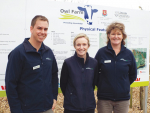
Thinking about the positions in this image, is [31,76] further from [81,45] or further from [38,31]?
[81,45]

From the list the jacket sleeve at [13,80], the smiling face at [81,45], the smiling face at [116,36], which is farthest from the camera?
the smiling face at [116,36]

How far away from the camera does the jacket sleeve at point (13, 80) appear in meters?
1.96

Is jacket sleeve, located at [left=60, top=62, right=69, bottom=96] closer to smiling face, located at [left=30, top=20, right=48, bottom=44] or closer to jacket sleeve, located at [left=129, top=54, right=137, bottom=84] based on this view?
smiling face, located at [left=30, top=20, right=48, bottom=44]

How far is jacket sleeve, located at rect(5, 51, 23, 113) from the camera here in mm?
1959

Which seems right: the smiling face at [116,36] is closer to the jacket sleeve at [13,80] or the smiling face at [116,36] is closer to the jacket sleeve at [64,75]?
the jacket sleeve at [64,75]

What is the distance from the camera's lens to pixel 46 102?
7.20ft

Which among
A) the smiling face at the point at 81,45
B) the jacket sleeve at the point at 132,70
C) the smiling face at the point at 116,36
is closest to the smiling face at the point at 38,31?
the smiling face at the point at 81,45

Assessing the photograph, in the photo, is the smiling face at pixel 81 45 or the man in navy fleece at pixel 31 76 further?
the smiling face at pixel 81 45

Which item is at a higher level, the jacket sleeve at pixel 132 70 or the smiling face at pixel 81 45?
the smiling face at pixel 81 45

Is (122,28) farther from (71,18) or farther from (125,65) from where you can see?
(71,18)

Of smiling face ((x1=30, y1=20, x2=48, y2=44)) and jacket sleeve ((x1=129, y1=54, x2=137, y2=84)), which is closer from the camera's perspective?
smiling face ((x1=30, y1=20, x2=48, y2=44))

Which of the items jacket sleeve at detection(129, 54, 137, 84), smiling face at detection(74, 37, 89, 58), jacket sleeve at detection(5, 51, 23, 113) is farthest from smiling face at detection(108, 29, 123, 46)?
jacket sleeve at detection(5, 51, 23, 113)

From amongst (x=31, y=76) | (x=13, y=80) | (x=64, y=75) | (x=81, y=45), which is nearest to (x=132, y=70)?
(x=81, y=45)

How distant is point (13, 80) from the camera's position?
197cm
